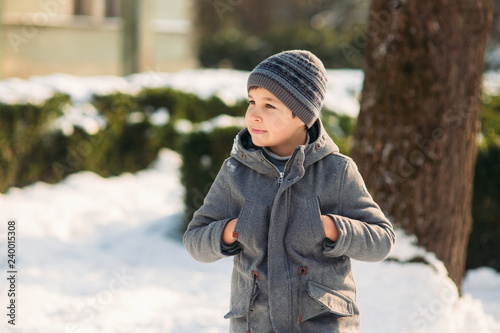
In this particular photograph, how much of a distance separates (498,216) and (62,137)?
4.30 m

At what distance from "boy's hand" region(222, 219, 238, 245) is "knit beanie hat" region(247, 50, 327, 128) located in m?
0.43

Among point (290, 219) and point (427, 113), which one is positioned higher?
point (427, 113)

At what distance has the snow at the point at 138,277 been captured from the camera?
3.59m

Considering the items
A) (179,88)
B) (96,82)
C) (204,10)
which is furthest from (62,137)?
(204,10)

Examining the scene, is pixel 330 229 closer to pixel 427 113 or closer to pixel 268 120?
pixel 268 120

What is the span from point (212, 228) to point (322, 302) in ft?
1.44

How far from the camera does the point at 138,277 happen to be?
4.62 m

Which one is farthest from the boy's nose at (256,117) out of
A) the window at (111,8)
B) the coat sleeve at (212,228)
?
the window at (111,8)

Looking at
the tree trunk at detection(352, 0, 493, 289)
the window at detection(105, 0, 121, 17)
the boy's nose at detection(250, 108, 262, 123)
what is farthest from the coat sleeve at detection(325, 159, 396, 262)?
the window at detection(105, 0, 121, 17)

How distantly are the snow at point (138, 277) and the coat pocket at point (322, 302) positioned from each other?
1.33m

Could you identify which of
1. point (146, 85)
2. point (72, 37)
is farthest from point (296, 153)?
point (72, 37)

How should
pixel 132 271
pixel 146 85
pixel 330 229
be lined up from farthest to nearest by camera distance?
pixel 146 85, pixel 132 271, pixel 330 229

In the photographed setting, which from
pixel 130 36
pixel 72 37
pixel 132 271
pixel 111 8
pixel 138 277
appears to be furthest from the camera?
pixel 111 8

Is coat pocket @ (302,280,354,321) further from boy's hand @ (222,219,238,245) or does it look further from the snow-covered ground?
the snow-covered ground
